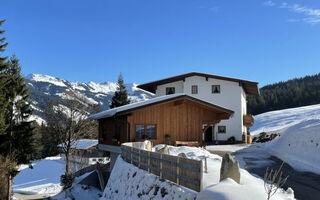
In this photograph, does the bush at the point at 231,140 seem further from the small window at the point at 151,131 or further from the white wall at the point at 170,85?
the small window at the point at 151,131

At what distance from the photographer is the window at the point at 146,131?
66.7 feet

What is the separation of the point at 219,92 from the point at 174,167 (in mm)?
25210

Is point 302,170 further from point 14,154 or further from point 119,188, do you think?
point 14,154

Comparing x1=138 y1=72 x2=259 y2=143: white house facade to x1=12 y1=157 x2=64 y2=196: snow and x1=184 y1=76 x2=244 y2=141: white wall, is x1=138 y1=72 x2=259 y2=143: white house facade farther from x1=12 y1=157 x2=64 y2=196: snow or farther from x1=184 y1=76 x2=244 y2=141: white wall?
x1=12 y1=157 x2=64 y2=196: snow

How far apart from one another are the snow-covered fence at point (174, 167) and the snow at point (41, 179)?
2712 cm

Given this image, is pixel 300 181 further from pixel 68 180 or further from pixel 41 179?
pixel 41 179

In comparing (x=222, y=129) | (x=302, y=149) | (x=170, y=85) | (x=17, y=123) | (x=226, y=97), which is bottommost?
(x=302, y=149)

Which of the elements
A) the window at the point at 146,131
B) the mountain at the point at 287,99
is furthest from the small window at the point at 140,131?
the mountain at the point at 287,99

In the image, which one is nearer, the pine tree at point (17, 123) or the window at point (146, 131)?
the window at point (146, 131)

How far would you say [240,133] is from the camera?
3244 cm

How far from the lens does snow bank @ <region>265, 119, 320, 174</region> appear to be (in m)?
16.0

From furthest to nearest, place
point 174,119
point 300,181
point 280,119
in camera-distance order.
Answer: point 280,119, point 174,119, point 300,181

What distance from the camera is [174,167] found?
27.9ft

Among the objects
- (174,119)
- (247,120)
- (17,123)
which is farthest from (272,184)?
(17,123)
